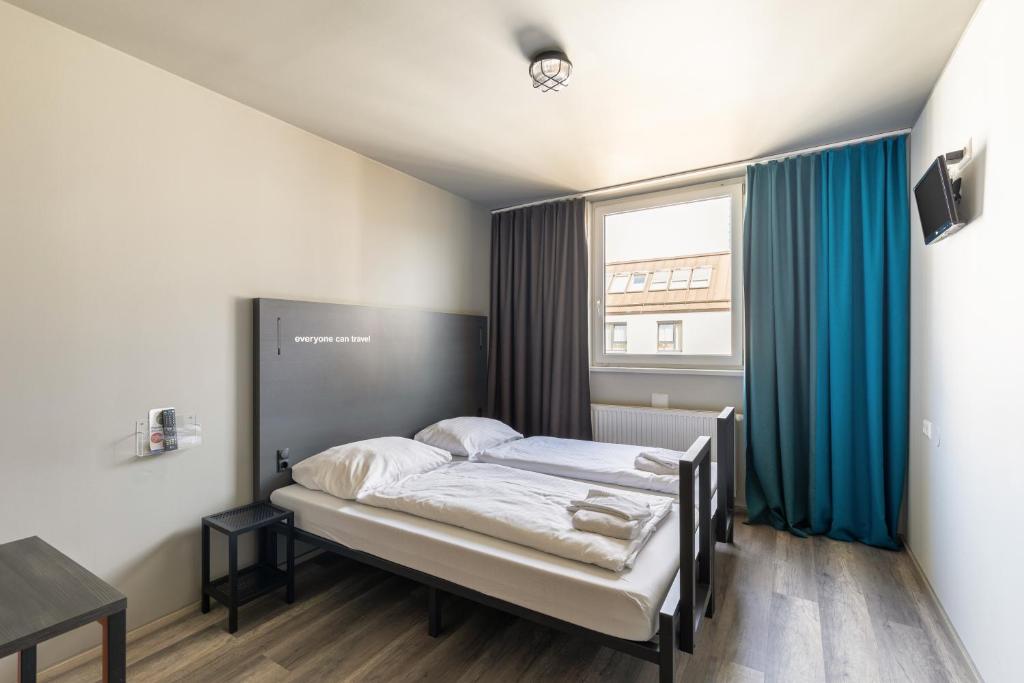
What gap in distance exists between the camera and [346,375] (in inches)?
124

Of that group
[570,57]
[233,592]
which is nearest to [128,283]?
[233,592]

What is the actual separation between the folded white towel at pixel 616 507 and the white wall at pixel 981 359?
1.21m

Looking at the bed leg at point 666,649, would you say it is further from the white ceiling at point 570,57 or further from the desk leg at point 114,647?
the white ceiling at point 570,57

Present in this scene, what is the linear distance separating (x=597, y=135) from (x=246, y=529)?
296 cm

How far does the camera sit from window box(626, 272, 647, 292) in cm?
414

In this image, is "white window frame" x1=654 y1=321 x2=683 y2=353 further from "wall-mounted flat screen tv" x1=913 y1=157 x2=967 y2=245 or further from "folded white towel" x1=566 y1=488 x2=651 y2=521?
"folded white towel" x1=566 y1=488 x2=651 y2=521

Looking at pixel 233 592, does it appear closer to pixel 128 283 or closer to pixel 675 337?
pixel 128 283

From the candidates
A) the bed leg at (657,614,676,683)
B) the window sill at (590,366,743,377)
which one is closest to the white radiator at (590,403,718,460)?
the window sill at (590,366,743,377)

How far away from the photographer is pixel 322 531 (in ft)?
8.23

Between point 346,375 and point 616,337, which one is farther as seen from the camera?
point 616,337

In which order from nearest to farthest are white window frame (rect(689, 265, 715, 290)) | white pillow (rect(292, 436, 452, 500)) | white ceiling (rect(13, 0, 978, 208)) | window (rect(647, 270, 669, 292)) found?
white ceiling (rect(13, 0, 978, 208)) < white pillow (rect(292, 436, 452, 500)) < white window frame (rect(689, 265, 715, 290)) < window (rect(647, 270, 669, 292))

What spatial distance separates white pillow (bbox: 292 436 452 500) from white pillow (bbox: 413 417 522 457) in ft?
1.27

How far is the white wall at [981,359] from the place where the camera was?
63.7 inches

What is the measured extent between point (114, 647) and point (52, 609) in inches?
7.3
